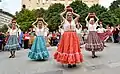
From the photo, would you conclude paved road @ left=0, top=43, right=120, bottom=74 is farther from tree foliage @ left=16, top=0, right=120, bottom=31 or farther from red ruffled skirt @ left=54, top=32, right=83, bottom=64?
tree foliage @ left=16, top=0, right=120, bottom=31

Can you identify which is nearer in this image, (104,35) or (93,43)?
(93,43)

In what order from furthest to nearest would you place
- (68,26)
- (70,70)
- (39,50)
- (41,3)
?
1. (41,3)
2. (39,50)
3. (68,26)
4. (70,70)

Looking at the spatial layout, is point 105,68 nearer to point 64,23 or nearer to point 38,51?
point 64,23

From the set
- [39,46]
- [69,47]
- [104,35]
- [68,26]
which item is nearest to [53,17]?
[104,35]

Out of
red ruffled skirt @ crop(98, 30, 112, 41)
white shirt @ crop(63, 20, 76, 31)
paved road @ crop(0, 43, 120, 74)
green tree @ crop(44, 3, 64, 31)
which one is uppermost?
green tree @ crop(44, 3, 64, 31)

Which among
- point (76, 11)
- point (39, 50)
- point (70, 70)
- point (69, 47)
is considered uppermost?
point (76, 11)

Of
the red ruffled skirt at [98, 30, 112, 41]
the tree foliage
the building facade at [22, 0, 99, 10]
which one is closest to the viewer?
the red ruffled skirt at [98, 30, 112, 41]

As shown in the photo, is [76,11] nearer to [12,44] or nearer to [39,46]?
[12,44]

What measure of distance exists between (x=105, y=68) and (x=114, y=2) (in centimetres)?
7867

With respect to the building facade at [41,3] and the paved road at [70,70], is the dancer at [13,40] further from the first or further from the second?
the building facade at [41,3]

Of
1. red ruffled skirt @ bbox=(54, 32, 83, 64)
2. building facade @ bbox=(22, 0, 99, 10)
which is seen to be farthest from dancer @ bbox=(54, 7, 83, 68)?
building facade @ bbox=(22, 0, 99, 10)

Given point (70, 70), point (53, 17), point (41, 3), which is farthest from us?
point (41, 3)

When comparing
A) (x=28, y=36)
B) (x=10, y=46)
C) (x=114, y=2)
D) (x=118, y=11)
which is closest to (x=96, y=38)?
(x=10, y=46)

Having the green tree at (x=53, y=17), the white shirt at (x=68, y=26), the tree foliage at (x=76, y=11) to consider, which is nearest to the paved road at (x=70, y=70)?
the white shirt at (x=68, y=26)
